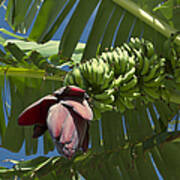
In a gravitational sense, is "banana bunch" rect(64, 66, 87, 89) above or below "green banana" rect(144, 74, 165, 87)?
above

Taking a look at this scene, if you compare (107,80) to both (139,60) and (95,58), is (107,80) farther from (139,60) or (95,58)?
(95,58)

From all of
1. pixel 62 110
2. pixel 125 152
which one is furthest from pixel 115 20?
pixel 62 110

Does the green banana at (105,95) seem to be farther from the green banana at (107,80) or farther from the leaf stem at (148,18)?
the leaf stem at (148,18)

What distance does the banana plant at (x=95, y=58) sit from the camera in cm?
122

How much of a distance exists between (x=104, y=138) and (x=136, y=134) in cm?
16

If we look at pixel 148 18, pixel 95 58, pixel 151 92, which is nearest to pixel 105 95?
pixel 151 92

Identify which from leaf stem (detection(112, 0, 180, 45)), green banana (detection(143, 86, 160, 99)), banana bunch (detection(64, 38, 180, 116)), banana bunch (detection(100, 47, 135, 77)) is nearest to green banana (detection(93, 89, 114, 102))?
banana bunch (detection(64, 38, 180, 116))

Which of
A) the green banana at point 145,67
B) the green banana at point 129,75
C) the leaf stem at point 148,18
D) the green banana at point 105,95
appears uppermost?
the leaf stem at point 148,18

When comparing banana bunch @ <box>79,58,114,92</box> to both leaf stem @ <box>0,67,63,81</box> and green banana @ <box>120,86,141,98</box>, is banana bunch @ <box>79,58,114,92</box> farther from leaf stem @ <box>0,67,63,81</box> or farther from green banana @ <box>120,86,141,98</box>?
leaf stem @ <box>0,67,63,81</box>

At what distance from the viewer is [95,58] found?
4.57 feet

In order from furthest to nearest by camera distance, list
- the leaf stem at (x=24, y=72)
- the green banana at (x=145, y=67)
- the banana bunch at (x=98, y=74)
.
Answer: the leaf stem at (x=24, y=72), the green banana at (x=145, y=67), the banana bunch at (x=98, y=74)

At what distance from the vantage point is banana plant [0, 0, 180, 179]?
1.22m

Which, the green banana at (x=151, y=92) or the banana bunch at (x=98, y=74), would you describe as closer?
the banana bunch at (x=98, y=74)

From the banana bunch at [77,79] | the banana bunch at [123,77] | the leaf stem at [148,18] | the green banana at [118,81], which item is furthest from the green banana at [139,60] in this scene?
the leaf stem at [148,18]
